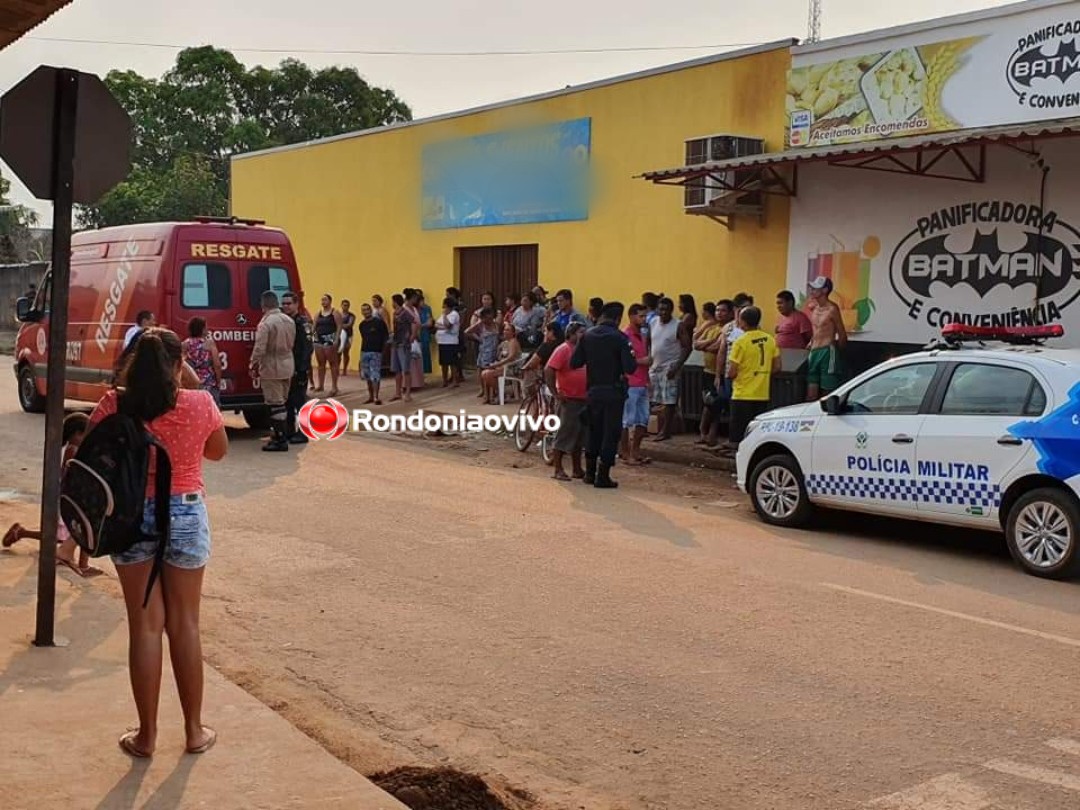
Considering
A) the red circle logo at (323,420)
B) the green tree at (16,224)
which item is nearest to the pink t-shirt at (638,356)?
the red circle logo at (323,420)

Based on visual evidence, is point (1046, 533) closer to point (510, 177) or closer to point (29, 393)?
point (510, 177)

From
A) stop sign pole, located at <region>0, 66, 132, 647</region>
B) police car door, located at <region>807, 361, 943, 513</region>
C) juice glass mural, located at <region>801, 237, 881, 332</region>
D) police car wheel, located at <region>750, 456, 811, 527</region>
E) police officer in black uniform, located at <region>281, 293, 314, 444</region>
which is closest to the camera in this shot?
stop sign pole, located at <region>0, 66, 132, 647</region>

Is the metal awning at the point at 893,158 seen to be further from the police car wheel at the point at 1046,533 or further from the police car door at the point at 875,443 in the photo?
the police car wheel at the point at 1046,533

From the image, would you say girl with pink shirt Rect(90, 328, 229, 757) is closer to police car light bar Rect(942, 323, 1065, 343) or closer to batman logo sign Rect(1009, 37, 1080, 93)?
police car light bar Rect(942, 323, 1065, 343)

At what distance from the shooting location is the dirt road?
466cm

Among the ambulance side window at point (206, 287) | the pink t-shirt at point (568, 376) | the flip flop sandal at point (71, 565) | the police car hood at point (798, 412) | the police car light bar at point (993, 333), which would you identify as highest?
the ambulance side window at point (206, 287)

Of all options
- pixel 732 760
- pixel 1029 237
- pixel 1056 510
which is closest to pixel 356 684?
pixel 732 760

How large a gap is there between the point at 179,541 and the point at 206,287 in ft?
32.7

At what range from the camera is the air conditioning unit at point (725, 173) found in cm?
1504

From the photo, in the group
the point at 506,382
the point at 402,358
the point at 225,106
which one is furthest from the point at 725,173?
the point at 225,106

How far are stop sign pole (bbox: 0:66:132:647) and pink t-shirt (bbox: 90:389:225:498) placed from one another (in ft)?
4.23

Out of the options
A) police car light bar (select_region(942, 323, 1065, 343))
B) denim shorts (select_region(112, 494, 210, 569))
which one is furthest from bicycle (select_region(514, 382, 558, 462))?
denim shorts (select_region(112, 494, 210, 569))

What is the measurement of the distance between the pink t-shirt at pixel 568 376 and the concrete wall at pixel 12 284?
1197 inches

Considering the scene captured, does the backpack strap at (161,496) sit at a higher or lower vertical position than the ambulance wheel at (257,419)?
higher
